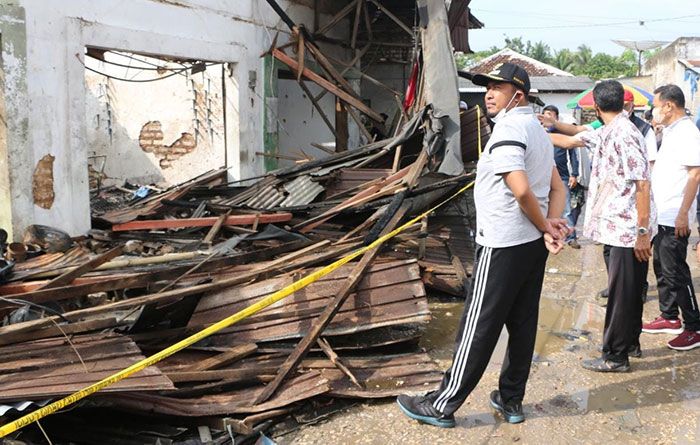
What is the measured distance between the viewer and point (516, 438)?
11.0 ft

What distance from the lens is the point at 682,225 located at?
15.0 feet

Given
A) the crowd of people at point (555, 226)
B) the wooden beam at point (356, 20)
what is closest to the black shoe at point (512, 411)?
the crowd of people at point (555, 226)

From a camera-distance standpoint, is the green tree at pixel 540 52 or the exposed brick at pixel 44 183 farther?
the green tree at pixel 540 52

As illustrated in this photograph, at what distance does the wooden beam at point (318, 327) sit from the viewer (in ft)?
12.1

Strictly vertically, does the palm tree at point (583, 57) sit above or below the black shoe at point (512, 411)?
above

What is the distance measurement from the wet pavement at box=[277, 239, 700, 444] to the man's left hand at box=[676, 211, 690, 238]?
0.88 metres

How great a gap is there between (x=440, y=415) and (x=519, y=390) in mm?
497

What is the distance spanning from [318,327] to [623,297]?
2.04 m

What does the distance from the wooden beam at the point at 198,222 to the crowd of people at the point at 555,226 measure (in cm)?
289

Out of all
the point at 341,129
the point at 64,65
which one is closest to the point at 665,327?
the point at 64,65

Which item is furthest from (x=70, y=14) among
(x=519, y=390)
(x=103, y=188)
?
(x=519, y=390)

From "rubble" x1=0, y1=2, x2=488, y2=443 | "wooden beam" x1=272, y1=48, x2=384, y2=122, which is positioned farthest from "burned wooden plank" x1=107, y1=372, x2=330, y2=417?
"wooden beam" x1=272, y1=48, x2=384, y2=122

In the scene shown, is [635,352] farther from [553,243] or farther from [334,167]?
[334,167]

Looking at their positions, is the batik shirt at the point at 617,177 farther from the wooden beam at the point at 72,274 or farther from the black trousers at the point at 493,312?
the wooden beam at the point at 72,274
